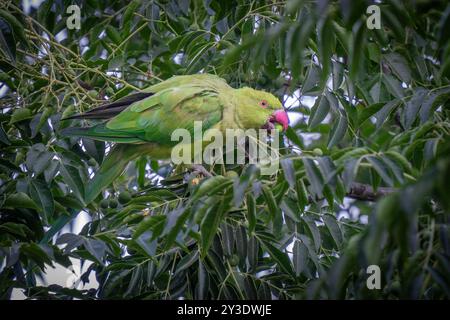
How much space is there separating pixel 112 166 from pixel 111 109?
36 centimetres

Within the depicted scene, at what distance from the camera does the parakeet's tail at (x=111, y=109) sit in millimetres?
3143

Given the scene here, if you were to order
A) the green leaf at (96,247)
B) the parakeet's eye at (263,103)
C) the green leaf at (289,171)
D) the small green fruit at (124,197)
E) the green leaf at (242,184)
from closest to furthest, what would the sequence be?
the green leaf at (242,184), the green leaf at (289,171), the green leaf at (96,247), the small green fruit at (124,197), the parakeet's eye at (263,103)

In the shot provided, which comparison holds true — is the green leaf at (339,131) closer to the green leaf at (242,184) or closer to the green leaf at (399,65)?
the green leaf at (399,65)

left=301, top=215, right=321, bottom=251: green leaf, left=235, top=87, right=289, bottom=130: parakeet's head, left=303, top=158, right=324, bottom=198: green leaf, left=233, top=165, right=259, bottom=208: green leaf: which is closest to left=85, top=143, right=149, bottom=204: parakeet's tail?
left=235, top=87, right=289, bottom=130: parakeet's head

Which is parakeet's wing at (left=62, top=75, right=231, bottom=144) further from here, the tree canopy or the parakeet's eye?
the parakeet's eye

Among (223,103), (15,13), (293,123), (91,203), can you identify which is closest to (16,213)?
(91,203)

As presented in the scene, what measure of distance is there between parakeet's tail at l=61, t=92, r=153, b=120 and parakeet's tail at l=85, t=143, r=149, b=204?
266 millimetres

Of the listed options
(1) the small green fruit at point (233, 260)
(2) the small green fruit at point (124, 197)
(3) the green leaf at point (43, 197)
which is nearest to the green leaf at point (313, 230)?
(1) the small green fruit at point (233, 260)

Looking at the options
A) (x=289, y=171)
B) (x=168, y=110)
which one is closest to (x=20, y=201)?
(x=168, y=110)

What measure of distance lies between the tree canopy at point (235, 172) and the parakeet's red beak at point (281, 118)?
6cm

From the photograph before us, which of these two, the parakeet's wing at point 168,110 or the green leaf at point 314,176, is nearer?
the green leaf at point 314,176

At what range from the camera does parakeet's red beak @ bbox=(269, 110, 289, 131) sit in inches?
140

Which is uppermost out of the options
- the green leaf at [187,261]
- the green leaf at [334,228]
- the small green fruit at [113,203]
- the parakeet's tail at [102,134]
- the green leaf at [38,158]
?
the parakeet's tail at [102,134]

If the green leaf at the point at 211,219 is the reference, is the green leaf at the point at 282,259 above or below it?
below
